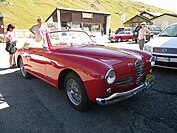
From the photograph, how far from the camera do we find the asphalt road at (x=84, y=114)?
2.97 m

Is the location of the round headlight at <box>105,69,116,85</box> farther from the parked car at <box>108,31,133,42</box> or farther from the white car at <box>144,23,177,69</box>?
the parked car at <box>108,31,133,42</box>

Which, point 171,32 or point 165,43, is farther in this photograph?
point 171,32

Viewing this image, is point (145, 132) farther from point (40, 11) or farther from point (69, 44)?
point (40, 11)

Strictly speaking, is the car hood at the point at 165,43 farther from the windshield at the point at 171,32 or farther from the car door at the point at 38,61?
the car door at the point at 38,61

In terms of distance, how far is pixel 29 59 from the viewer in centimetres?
519

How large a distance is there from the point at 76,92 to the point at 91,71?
0.78 meters

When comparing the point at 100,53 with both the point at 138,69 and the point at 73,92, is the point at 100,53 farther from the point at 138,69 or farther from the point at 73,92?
the point at 73,92

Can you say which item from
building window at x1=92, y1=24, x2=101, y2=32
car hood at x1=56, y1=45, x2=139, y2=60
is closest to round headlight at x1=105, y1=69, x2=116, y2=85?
car hood at x1=56, y1=45, x2=139, y2=60

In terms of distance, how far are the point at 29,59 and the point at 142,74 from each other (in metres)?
3.25

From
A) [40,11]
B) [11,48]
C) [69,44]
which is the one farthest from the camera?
[40,11]

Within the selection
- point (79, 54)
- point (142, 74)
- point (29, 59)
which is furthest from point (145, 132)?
point (29, 59)

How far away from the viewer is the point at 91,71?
9.87ft

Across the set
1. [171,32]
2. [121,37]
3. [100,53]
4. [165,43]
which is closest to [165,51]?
[165,43]

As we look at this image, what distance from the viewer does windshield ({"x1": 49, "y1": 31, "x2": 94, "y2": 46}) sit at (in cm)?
451
